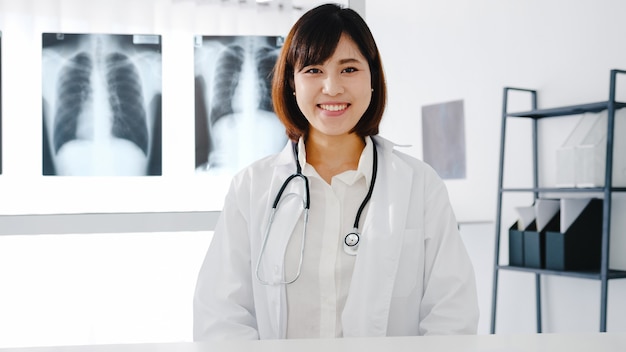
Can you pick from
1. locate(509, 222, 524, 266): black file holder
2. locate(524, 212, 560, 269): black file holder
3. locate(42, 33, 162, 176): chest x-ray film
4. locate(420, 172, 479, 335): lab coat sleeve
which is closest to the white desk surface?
locate(420, 172, 479, 335): lab coat sleeve

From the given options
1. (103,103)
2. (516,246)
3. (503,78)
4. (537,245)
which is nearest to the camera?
(103,103)

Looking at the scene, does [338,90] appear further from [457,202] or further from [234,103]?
[457,202]

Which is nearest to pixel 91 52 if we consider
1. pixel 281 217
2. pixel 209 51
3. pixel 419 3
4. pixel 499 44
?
pixel 209 51

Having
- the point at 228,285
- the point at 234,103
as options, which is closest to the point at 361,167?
the point at 228,285

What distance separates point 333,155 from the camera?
55.4 inches

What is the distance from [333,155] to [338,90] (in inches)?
6.5

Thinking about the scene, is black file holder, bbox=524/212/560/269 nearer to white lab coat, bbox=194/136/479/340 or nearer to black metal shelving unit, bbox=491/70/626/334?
black metal shelving unit, bbox=491/70/626/334

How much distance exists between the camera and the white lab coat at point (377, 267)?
1256mm

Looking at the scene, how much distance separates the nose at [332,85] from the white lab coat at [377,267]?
16 centimetres

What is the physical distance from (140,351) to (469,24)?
3.56 m

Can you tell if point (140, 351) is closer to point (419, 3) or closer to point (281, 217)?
point (281, 217)

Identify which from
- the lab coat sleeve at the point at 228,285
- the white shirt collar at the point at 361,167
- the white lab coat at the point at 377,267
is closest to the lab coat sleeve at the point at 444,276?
the white lab coat at the point at 377,267

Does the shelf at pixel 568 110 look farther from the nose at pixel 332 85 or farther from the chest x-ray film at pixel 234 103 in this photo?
the nose at pixel 332 85

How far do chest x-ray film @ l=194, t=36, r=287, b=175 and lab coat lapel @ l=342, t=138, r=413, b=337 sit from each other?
0.51m
